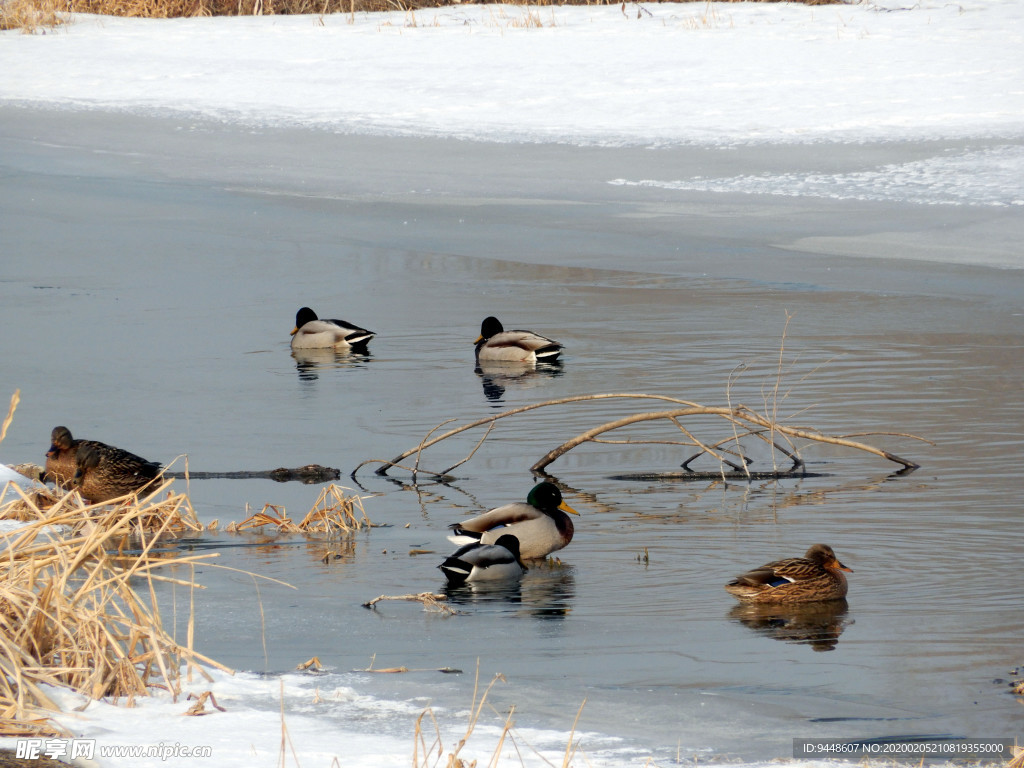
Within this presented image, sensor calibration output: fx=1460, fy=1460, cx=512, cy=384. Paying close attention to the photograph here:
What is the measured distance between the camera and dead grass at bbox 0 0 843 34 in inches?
1144

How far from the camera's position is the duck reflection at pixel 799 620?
15.9 feet

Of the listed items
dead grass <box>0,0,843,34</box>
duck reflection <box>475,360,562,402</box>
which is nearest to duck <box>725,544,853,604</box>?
duck reflection <box>475,360,562,402</box>

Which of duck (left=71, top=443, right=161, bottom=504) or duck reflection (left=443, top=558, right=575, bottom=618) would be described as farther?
duck (left=71, top=443, right=161, bottom=504)

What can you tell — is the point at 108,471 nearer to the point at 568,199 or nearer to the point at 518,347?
the point at 518,347

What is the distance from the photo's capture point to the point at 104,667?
3.75 meters

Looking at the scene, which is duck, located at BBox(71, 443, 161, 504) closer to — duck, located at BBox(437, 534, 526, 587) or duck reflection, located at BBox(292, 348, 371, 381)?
duck, located at BBox(437, 534, 526, 587)

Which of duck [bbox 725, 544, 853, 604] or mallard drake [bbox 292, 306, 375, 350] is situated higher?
mallard drake [bbox 292, 306, 375, 350]

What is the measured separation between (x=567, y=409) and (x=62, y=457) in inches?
124

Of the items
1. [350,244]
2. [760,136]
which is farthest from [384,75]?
[350,244]

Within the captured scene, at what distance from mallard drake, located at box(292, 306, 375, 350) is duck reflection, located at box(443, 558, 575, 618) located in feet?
17.0

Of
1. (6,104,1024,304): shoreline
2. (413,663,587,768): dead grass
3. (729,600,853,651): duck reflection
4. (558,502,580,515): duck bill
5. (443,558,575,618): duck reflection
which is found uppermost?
(6,104,1024,304): shoreline

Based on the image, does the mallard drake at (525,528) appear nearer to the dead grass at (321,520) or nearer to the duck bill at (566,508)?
the duck bill at (566,508)

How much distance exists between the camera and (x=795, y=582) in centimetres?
507

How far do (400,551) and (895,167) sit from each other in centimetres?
1179
